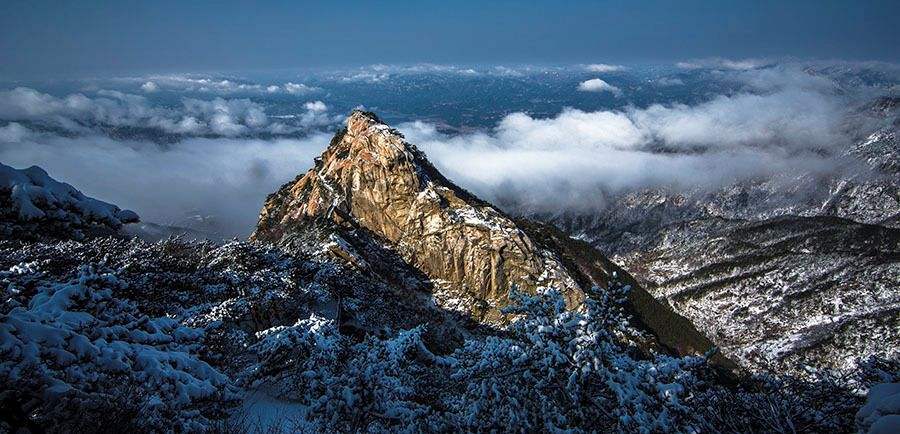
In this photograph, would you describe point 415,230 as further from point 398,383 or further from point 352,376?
point 352,376

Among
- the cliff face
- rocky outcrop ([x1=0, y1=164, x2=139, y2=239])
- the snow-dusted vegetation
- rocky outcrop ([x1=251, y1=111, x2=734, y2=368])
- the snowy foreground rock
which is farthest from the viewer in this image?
the cliff face

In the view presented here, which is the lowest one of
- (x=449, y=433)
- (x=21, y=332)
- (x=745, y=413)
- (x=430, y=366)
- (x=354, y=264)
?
(x=354, y=264)

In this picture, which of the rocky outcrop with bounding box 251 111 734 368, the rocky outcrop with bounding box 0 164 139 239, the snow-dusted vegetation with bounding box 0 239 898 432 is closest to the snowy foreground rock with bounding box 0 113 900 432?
the snow-dusted vegetation with bounding box 0 239 898 432

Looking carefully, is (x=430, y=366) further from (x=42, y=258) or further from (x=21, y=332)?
(x=42, y=258)

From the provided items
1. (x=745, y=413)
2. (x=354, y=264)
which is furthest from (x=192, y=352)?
(x=354, y=264)

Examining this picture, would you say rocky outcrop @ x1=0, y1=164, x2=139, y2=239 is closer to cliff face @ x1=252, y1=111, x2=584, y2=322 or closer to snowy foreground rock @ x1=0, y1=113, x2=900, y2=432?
snowy foreground rock @ x1=0, y1=113, x2=900, y2=432

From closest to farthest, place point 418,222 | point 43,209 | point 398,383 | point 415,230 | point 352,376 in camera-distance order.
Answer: point 43,209, point 352,376, point 398,383, point 415,230, point 418,222

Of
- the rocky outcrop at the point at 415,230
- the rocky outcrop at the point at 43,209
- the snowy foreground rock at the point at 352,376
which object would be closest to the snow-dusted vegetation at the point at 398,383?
the snowy foreground rock at the point at 352,376

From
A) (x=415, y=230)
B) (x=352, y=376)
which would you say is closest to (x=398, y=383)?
(x=352, y=376)

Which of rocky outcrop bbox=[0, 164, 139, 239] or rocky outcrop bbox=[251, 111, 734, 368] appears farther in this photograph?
rocky outcrop bbox=[251, 111, 734, 368]
